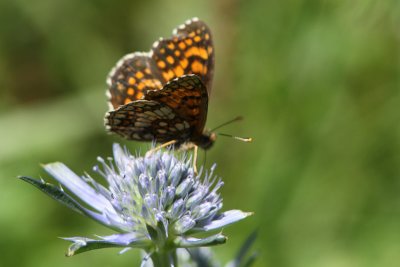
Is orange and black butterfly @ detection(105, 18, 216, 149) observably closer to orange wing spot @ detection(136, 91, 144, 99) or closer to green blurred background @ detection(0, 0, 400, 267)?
orange wing spot @ detection(136, 91, 144, 99)

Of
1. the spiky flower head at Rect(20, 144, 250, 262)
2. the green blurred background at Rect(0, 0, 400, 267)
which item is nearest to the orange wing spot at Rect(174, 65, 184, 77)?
the spiky flower head at Rect(20, 144, 250, 262)

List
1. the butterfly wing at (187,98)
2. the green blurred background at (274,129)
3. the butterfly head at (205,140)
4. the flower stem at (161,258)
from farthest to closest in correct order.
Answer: the green blurred background at (274,129) → the butterfly head at (205,140) → the butterfly wing at (187,98) → the flower stem at (161,258)

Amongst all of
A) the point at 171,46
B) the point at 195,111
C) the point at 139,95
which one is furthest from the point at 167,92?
the point at 171,46

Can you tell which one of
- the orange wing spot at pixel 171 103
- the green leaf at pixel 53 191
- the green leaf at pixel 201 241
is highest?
the orange wing spot at pixel 171 103

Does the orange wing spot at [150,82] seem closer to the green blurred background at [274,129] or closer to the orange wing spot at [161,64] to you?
the orange wing spot at [161,64]

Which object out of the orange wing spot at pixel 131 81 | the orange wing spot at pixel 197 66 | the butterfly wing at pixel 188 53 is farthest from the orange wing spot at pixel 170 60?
the orange wing spot at pixel 131 81

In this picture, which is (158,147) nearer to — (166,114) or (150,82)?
(166,114)

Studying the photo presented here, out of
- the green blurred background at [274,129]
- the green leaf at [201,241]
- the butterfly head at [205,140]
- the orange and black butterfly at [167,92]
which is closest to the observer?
the green leaf at [201,241]

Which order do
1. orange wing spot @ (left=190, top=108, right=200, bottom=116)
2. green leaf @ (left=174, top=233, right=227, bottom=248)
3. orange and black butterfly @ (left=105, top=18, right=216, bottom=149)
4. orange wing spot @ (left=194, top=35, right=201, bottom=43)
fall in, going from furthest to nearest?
1. orange wing spot @ (left=194, top=35, right=201, bottom=43)
2. orange wing spot @ (left=190, top=108, right=200, bottom=116)
3. orange and black butterfly @ (left=105, top=18, right=216, bottom=149)
4. green leaf @ (left=174, top=233, right=227, bottom=248)

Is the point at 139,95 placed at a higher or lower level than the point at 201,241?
higher
